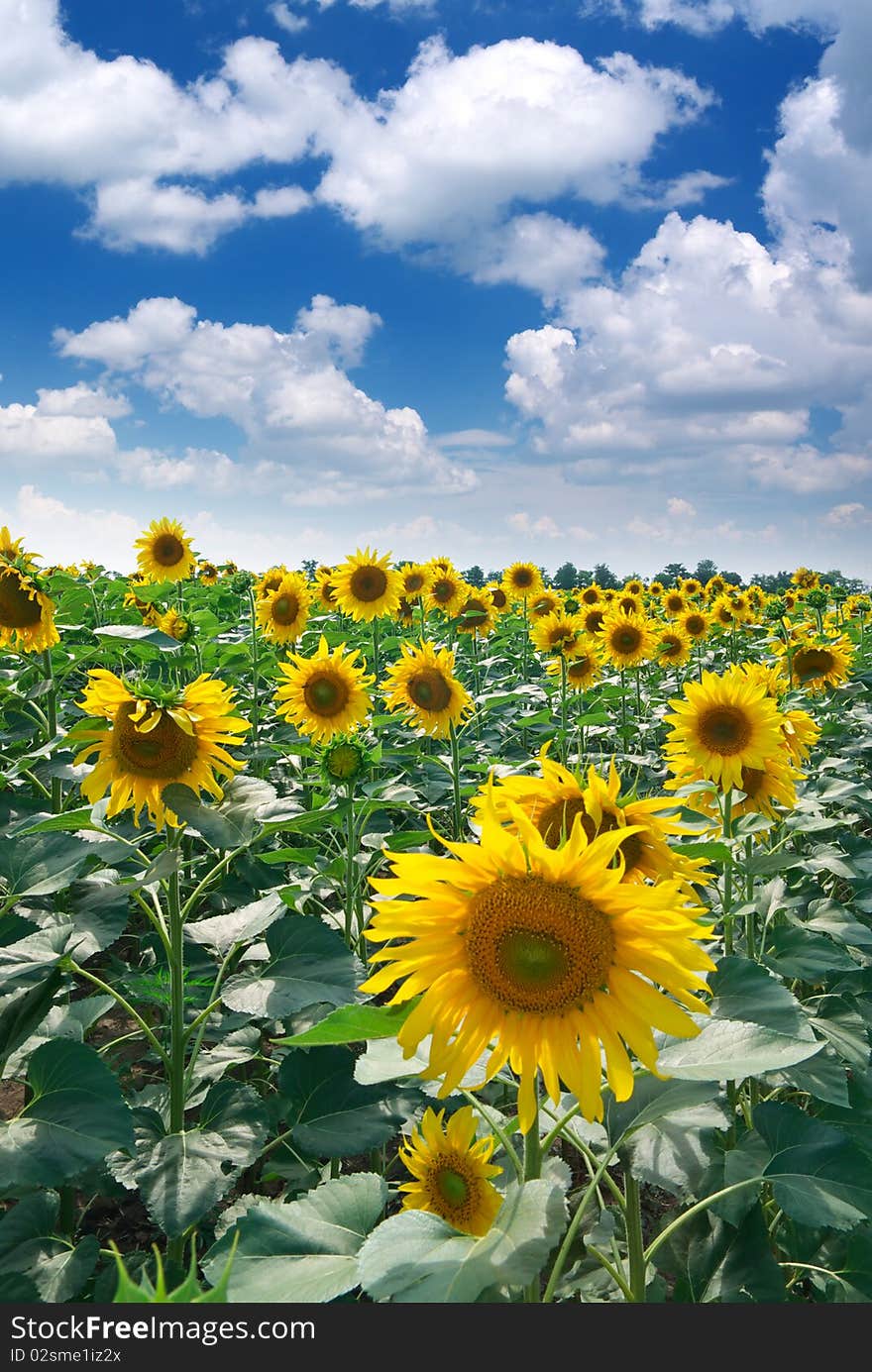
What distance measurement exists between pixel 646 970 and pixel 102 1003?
1.89 metres

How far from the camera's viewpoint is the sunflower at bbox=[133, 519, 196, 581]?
30.8 feet

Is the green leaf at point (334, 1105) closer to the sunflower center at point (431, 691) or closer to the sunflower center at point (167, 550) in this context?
the sunflower center at point (431, 691)

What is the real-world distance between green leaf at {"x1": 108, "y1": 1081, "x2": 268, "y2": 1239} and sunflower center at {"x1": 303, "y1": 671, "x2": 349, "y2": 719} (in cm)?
264

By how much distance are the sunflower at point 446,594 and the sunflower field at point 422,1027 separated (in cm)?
481

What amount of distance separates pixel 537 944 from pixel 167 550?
8750mm

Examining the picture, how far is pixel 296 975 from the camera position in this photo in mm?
2486

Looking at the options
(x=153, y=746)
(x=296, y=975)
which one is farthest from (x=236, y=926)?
(x=153, y=746)

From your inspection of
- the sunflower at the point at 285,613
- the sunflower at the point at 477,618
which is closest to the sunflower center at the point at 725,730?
the sunflower at the point at 285,613

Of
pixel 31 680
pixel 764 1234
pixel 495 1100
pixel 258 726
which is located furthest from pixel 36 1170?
pixel 258 726

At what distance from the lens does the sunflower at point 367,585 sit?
8195 mm

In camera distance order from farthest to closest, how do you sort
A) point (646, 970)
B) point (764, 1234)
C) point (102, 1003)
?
point (102, 1003) < point (764, 1234) < point (646, 970)

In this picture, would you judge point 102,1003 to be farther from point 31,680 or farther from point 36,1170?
point 31,680

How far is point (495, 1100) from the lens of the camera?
301 centimetres

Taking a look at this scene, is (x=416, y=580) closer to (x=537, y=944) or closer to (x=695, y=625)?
(x=695, y=625)
